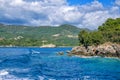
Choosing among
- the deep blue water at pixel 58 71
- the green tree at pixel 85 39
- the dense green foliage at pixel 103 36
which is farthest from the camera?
the green tree at pixel 85 39

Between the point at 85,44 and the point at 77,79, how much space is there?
9878 centimetres

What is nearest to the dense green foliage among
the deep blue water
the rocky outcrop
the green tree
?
the green tree

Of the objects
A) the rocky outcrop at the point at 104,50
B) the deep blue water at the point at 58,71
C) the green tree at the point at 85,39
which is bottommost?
the deep blue water at the point at 58,71

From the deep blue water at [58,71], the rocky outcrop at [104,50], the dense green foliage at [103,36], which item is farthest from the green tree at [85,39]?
the deep blue water at [58,71]

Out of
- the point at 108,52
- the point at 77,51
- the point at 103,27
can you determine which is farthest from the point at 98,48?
the point at 103,27

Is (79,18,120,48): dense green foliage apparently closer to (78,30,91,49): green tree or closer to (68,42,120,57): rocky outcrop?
(78,30,91,49): green tree

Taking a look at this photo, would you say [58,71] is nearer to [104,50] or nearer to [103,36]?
[104,50]

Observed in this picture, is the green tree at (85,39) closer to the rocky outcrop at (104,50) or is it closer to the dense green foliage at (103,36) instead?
the dense green foliage at (103,36)

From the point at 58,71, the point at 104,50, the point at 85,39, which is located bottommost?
the point at 58,71

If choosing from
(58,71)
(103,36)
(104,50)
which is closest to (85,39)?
(103,36)

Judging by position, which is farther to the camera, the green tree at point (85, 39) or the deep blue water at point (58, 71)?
the green tree at point (85, 39)

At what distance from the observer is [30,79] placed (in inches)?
2203

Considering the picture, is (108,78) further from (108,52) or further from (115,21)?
(115,21)

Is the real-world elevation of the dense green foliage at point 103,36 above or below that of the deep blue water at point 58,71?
above
